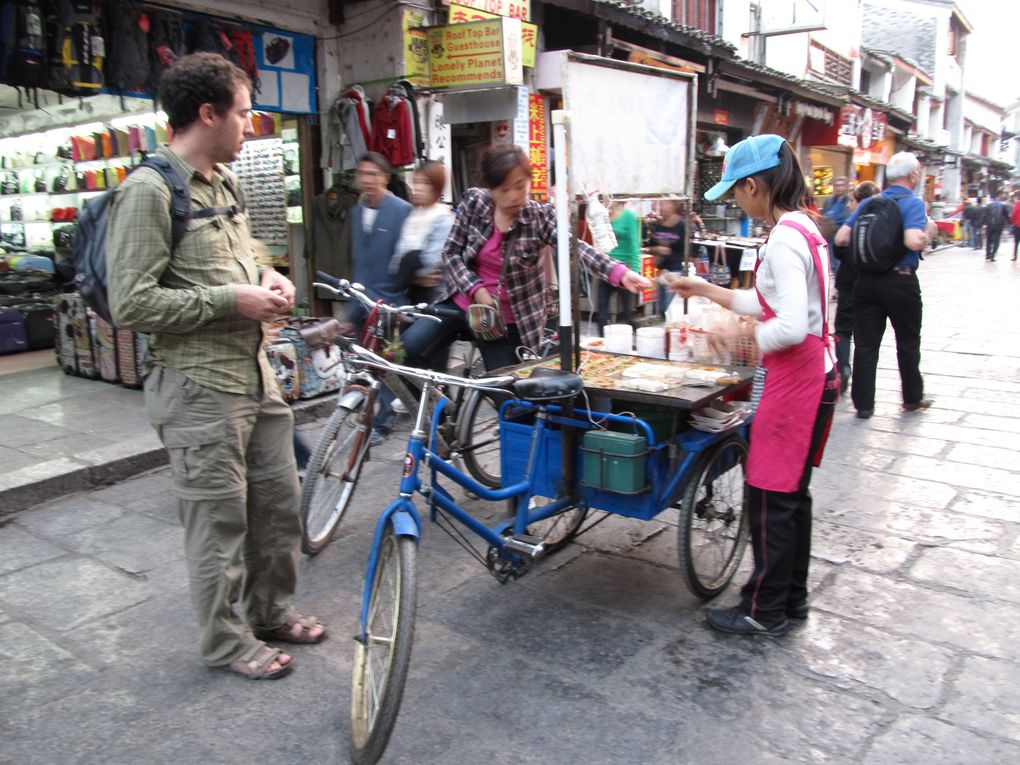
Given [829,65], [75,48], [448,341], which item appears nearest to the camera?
[448,341]

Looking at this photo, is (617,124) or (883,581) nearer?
(883,581)

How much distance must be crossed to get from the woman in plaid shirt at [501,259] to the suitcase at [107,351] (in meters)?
3.54

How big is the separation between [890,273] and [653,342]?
10.2 feet

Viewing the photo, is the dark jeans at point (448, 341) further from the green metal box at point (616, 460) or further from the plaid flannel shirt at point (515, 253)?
the green metal box at point (616, 460)

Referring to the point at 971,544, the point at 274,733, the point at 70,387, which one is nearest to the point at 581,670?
the point at 274,733

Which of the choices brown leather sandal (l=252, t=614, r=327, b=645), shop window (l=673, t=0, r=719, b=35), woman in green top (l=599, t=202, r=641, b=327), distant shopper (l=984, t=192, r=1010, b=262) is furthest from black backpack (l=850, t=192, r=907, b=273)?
distant shopper (l=984, t=192, r=1010, b=262)

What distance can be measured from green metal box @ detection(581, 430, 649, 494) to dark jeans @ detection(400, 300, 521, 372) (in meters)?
1.41

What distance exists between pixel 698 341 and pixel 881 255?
2959 mm

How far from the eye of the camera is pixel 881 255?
5.91 metres

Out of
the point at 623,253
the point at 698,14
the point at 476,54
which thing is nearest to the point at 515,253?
the point at 476,54

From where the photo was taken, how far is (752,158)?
295 cm

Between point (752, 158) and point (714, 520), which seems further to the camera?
point (714, 520)

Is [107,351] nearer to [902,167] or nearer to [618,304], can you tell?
[618,304]

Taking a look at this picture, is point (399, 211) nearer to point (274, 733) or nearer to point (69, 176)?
point (274, 733)
